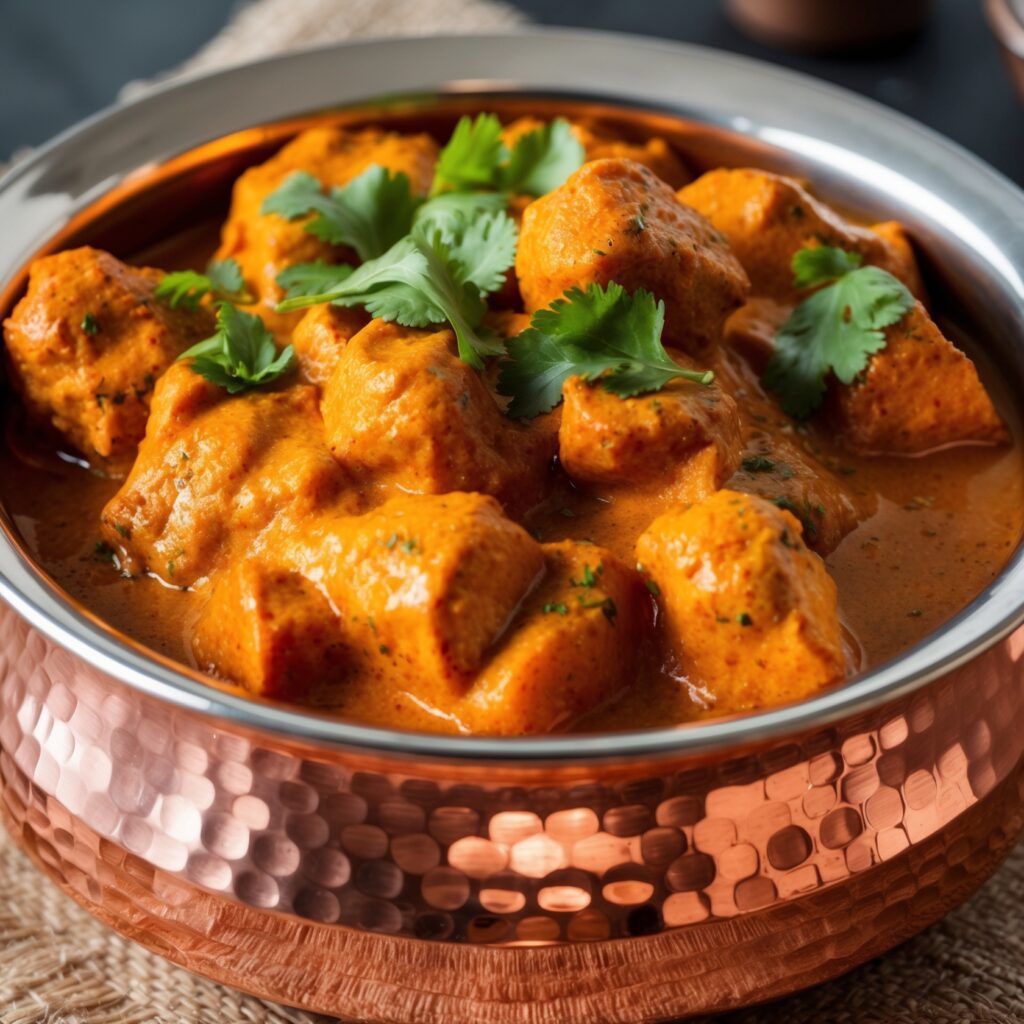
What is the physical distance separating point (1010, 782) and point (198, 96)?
8.24ft

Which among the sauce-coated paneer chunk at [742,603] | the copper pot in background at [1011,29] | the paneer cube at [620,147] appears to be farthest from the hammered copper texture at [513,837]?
the copper pot in background at [1011,29]

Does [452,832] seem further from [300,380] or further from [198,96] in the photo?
[198,96]

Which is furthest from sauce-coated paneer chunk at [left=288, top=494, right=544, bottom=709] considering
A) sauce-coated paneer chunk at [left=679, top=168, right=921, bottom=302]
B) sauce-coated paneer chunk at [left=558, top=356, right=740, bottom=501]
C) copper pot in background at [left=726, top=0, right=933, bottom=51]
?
copper pot in background at [left=726, top=0, right=933, bottom=51]

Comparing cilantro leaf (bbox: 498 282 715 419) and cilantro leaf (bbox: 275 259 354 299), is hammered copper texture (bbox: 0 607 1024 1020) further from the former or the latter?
cilantro leaf (bbox: 275 259 354 299)

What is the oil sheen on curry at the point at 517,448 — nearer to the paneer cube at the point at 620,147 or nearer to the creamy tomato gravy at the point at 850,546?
the creamy tomato gravy at the point at 850,546

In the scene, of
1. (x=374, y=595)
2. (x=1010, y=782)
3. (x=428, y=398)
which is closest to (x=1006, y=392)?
(x=1010, y=782)

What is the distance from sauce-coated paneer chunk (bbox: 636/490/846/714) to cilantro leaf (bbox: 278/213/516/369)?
580 mm

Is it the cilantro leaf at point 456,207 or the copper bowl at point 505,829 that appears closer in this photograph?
the copper bowl at point 505,829

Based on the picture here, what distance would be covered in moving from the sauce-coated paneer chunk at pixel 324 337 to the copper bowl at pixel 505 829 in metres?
0.68

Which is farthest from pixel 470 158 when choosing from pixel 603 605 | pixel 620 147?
pixel 603 605

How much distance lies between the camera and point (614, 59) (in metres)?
4.08

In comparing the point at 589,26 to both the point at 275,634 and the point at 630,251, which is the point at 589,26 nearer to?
the point at 630,251

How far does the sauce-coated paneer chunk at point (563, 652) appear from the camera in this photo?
7.95 ft

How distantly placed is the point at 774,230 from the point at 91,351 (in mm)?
1433
